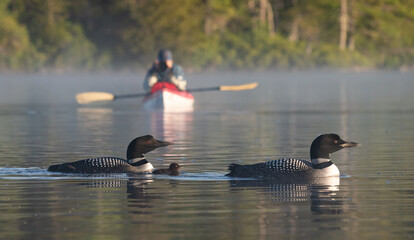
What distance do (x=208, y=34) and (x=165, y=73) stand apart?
8502cm

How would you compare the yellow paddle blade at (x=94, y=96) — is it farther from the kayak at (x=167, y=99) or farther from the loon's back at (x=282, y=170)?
the loon's back at (x=282, y=170)

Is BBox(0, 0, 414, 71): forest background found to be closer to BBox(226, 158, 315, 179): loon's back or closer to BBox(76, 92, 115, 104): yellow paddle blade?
BBox(76, 92, 115, 104): yellow paddle blade

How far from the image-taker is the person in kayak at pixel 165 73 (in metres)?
43.6

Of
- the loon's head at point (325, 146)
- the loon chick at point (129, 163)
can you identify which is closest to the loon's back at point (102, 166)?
the loon chick at point (129, 163)

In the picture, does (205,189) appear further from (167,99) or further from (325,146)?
(167,99)

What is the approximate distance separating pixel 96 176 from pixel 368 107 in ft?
93.6

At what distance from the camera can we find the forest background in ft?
381

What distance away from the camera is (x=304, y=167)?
1773cm

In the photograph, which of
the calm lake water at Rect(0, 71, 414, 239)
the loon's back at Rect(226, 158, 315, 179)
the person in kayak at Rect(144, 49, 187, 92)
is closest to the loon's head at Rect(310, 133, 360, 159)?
the loon's back at Rect(226, 158, 315, 179)

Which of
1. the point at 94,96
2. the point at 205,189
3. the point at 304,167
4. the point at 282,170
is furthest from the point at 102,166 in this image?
the point at 94,96

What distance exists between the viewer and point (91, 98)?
43.8 m

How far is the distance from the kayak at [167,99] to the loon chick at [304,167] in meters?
25.7

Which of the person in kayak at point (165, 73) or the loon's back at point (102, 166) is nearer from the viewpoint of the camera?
the loon's back at point (102, 166)

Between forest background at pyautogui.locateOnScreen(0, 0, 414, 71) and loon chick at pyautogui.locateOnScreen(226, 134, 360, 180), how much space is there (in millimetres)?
95282
